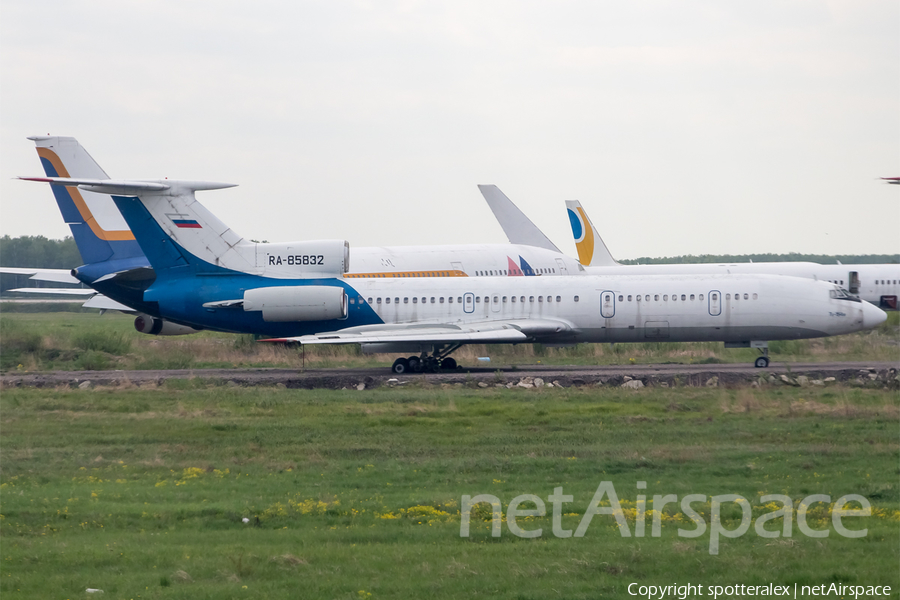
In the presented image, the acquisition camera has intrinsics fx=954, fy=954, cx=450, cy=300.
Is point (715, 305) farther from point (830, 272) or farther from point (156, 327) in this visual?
point (156, 327)

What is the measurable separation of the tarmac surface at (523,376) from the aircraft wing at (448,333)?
112 centimetres

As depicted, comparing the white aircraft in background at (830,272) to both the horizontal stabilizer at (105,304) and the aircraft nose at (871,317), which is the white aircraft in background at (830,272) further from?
the horizontal stabilizer at (105,304)

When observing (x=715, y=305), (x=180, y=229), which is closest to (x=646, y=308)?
(x=715, y=305)

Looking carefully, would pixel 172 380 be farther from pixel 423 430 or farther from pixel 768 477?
pixel 768 477

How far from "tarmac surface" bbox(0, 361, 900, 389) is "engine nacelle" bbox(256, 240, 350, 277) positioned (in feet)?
11.1

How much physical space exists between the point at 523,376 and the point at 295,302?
25.0ft

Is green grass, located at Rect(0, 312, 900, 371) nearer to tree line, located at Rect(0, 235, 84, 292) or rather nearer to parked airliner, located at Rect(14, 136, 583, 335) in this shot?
parked airliner, located at Rect(14, 136, 583, 335)

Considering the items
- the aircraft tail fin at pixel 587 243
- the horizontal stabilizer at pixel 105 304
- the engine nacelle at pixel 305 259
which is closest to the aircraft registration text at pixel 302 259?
the engine nacelle at pixel 305 259

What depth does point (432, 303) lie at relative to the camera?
31.8m

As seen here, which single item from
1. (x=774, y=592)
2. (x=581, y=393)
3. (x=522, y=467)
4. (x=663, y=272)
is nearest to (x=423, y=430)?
(x=522, y=467)

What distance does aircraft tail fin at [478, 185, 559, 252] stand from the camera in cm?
5344

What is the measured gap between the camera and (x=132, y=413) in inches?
899

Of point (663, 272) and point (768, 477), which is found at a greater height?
point (663, 272)

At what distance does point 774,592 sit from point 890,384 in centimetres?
1870
